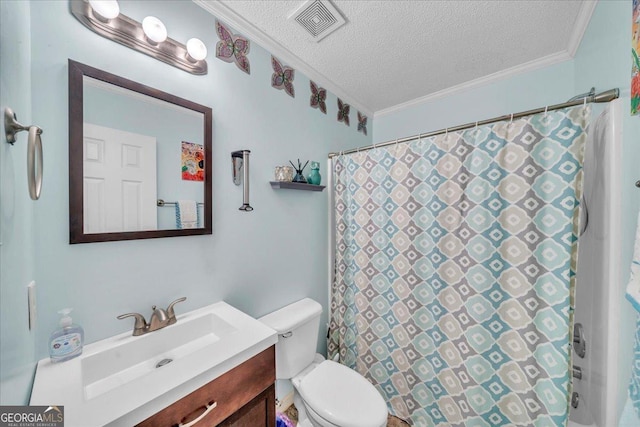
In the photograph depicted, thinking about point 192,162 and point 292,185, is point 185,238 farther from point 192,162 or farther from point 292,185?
point 292,185

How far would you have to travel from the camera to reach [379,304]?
1621 mm

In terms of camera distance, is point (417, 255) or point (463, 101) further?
point (463, 101)

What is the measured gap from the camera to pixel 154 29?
3.16 feet

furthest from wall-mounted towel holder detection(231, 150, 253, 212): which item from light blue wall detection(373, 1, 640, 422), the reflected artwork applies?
light blue wall detection(373, 1, 640, 422)

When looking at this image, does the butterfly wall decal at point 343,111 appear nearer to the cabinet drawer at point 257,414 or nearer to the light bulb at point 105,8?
the light bulb at point 105,8

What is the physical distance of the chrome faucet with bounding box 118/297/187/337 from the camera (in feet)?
3.08

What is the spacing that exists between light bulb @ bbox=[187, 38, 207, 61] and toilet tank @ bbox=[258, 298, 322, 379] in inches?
56.1

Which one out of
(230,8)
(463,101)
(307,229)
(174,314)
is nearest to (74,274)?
(174,314)

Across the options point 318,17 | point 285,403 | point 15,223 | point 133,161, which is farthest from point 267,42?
point 285,403

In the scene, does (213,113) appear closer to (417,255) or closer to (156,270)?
(156,270)

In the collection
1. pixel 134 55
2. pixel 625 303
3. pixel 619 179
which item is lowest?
pixel 625 303

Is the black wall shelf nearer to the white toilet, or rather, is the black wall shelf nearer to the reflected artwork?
the reflected artwork

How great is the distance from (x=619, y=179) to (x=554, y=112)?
374 mm

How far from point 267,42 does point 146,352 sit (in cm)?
175
